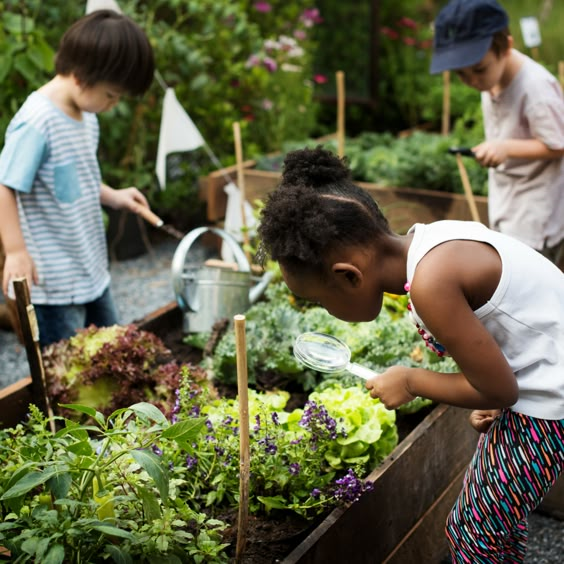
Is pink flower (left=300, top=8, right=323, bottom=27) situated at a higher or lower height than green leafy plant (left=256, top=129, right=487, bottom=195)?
higher

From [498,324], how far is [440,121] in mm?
6224

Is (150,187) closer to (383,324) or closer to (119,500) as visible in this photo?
(383,324)

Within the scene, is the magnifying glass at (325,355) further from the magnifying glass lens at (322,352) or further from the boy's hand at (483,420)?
the boy's hand at (483,420)

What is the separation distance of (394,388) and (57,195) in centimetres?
164

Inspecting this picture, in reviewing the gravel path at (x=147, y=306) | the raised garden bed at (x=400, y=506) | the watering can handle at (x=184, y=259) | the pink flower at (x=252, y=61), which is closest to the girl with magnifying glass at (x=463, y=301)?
the raised garden bed at (x=400, y=506)

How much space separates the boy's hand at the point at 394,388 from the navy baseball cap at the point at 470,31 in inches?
67.4

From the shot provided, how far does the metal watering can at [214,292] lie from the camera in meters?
2.89

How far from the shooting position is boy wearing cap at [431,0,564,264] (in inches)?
116

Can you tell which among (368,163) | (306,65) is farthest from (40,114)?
(306,65)

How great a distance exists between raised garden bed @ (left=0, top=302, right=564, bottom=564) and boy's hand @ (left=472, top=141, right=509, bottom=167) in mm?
1019

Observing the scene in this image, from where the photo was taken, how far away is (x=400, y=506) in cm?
213

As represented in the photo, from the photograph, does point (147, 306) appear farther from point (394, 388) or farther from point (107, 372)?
point (394, 388)

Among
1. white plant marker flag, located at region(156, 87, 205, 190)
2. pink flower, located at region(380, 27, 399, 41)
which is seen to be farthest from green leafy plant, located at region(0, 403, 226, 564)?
pink flower, located at region(380, 27, 399, 41)

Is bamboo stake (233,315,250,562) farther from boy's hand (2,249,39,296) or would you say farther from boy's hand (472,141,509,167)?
boy's hand (472,141,509,167)
